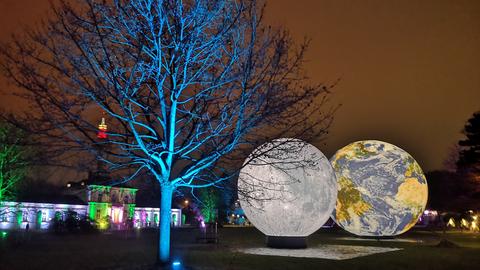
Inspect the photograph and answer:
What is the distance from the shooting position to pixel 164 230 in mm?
13633

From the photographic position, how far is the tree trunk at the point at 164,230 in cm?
1359

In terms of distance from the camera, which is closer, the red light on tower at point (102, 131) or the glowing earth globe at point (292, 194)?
the red light on tower at point (102, 131)

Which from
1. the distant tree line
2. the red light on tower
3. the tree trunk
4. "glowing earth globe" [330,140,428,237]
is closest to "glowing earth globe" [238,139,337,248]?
the tree trunk

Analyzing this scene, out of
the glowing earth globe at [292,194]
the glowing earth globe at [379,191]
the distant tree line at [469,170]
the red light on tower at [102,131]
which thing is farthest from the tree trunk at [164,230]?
the distant tree line at [469,170]

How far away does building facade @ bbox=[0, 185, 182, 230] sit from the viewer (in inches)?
2181

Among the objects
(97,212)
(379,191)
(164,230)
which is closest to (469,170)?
(379,191)

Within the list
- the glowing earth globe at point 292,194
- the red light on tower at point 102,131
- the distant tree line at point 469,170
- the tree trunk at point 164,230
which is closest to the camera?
the red light on tower at point 102,131

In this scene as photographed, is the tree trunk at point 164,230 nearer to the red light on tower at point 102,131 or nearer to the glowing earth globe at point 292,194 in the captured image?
the red light on tower at point 102,131

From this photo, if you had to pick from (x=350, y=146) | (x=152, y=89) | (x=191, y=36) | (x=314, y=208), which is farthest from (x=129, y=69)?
(x=350, y=146)

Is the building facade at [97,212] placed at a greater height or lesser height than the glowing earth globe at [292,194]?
greater

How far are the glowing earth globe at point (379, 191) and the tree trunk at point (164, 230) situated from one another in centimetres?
1543

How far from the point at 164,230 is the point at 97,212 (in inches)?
2560

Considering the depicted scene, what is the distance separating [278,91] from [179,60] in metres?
3.10

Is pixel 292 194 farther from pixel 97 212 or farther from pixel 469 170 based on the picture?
pixel 97 212
